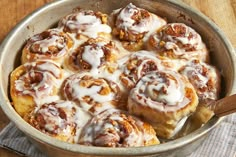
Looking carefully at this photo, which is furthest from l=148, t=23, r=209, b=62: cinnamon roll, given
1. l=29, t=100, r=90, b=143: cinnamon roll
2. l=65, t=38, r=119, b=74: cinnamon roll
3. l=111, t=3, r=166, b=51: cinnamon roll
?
l=29, t=100, r=90, b=143: cinnamon roll

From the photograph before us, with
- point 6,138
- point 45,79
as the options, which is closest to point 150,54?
point 45,79

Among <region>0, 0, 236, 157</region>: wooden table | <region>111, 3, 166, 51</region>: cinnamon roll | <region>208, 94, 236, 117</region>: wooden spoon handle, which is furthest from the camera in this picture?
<region>0, 0, 236, 157</region>: wooden table

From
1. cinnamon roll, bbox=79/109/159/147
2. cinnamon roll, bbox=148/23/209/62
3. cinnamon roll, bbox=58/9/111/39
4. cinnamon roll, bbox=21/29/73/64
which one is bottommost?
cinnamon roll, bbox=79/109/159/147

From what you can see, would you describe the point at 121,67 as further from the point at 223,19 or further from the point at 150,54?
the point at 223,19

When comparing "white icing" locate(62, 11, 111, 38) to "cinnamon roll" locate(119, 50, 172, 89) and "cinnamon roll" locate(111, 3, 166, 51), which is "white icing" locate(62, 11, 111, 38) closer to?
"cinnamon roll" locate(111, 3, 166, 51)

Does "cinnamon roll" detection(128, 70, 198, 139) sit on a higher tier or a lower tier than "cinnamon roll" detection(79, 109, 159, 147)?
higher

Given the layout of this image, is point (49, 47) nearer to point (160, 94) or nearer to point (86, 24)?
point (86, 24)

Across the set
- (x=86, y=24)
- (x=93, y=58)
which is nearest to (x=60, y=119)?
(x=93, y=58)
